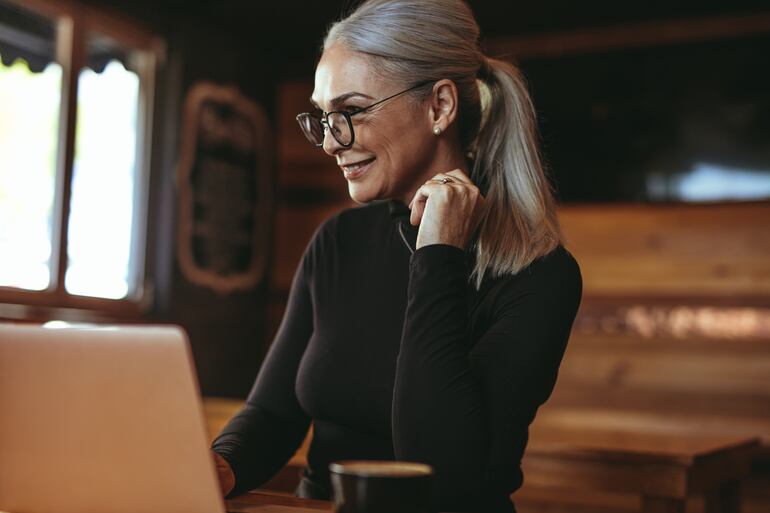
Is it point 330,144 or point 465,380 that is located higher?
point 330,144

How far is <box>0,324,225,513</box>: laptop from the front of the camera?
31.3 inches

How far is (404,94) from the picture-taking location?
53.9 inches

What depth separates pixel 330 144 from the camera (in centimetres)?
137

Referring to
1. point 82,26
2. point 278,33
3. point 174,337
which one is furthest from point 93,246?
point 174,337

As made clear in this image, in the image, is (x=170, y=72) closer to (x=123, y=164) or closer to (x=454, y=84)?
(x=123, y=164)

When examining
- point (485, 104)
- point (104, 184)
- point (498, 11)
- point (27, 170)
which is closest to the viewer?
point (485, 104)

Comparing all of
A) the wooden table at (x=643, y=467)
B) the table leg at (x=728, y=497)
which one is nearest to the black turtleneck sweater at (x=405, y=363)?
the wooden table at (x=643, y=467)

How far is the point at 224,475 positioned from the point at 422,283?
1.16ft

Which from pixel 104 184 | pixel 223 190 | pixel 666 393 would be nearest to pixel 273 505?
pixel 104 184

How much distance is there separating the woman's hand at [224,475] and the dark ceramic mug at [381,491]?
0.42 metres

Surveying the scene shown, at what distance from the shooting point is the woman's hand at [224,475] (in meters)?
1.16

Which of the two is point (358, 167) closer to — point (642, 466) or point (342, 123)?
point (342, 123)

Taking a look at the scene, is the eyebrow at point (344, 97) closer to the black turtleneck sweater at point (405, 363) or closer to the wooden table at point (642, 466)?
the black turtleneck sweater at point (405, 363)

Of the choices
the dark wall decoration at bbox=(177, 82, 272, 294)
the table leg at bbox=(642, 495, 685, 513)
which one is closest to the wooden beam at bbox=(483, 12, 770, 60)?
the dark wall decoration at bbox=(177, 82, 272, 294)
